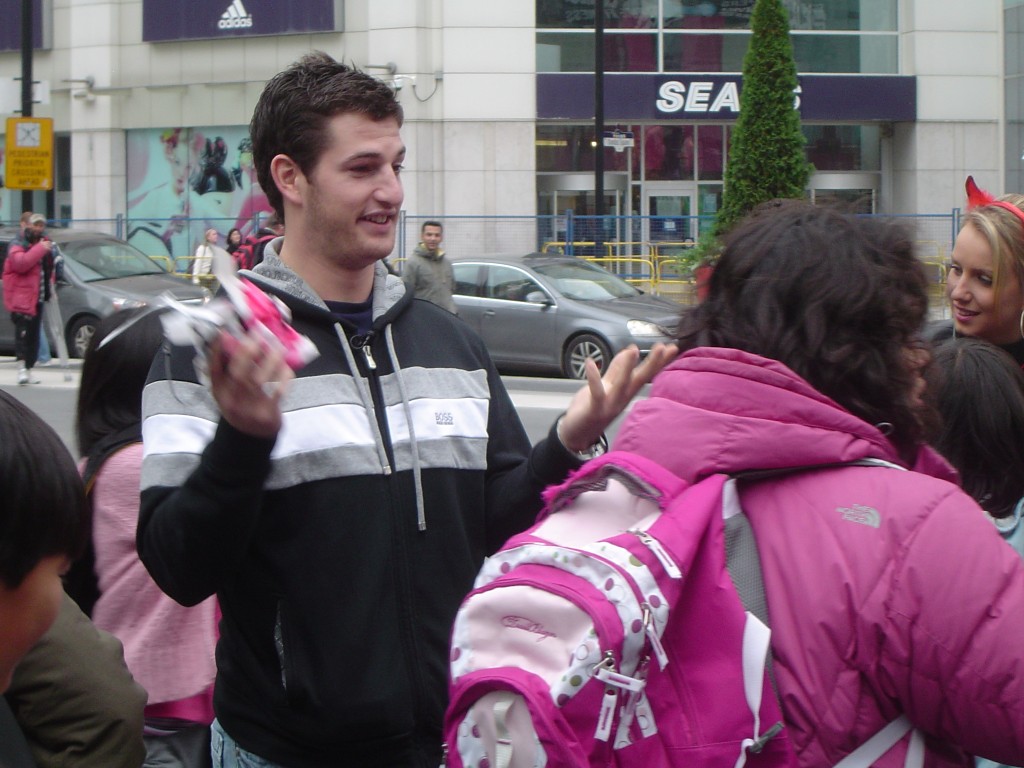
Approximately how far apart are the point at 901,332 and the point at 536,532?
2.02 feet

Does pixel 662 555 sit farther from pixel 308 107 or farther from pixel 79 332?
pixel 79 332

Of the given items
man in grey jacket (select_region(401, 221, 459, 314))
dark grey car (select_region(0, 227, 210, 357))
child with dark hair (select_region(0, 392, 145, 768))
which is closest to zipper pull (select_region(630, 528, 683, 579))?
child with dark hair (select_region(0, 392, 145, 768))

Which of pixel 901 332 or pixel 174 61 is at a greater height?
pixel 174 61

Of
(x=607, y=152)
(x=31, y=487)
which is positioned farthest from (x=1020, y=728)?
(x=607, y=152)

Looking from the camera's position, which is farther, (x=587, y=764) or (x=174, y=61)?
(x=174, y=61)

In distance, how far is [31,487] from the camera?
159 centimetres

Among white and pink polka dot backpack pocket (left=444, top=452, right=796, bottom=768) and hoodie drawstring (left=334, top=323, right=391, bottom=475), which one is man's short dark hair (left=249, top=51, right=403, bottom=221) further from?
white and pink polka dot backpack pocket (left=444, top=452, right=796, bottom=768)

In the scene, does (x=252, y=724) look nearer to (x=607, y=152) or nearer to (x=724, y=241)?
(x=724, y=241)

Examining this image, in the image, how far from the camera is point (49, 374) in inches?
669

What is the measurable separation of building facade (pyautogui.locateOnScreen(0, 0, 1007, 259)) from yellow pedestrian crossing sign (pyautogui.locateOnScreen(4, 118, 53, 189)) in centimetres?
966

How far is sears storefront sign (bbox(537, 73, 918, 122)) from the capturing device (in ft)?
94.4

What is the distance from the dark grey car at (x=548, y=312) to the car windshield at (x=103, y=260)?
499 cm

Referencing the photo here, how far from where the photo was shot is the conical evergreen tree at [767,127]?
23047 mm

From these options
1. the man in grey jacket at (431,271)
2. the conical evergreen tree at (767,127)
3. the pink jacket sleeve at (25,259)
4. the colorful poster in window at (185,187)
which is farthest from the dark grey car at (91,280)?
the colorful poster in window at (185,187)
